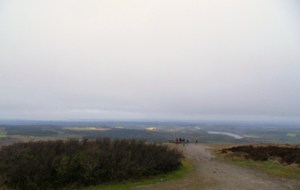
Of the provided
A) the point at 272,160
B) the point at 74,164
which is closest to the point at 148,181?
the point at 74,164

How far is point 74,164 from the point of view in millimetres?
16922

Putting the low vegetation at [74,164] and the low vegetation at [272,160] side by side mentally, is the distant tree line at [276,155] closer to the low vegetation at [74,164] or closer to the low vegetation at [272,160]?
the low vegetation at [272,160]

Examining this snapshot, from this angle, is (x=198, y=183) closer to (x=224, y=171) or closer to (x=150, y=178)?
(x=150, y=178)

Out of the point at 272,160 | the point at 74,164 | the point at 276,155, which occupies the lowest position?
the point at 272,160

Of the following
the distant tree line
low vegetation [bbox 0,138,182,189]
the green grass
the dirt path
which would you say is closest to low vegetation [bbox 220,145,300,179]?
the distant tree line

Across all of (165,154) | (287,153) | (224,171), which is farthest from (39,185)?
(287,153)

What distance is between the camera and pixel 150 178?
60.4 feet

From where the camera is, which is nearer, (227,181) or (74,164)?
(74,164)

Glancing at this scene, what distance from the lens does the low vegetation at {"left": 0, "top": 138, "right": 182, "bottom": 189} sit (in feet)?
52.4

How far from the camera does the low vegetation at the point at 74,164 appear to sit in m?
16.0

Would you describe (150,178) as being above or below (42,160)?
below

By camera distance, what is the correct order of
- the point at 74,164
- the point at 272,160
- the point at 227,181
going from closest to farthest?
the point at 74,164 < the point at 227,181 < the point at 272,160

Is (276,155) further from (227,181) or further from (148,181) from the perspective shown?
(148,181)

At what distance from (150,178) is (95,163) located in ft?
Result: 10.7
